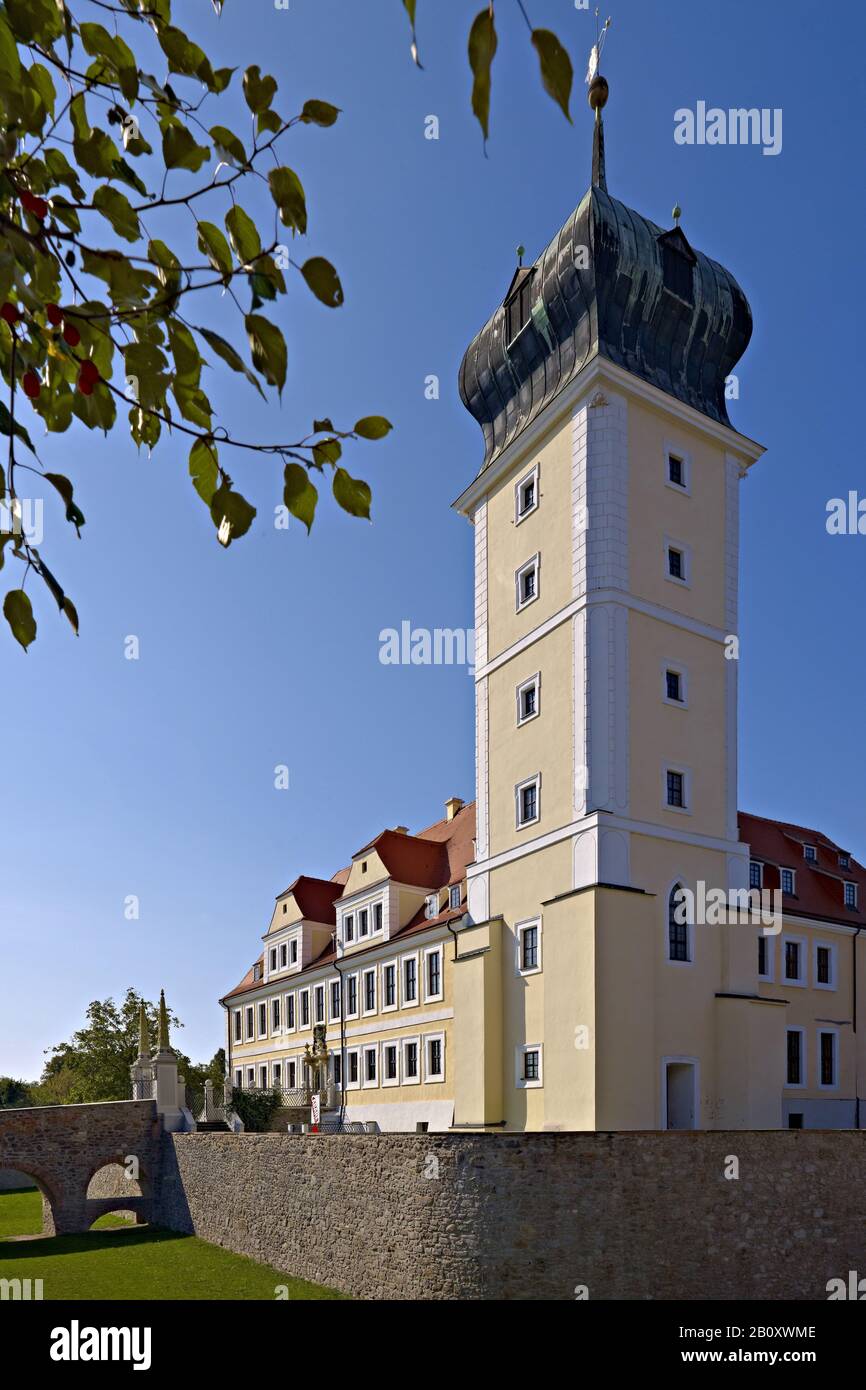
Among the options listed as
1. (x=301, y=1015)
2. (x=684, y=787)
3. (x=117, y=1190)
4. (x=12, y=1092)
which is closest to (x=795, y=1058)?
(x=684, y=787)

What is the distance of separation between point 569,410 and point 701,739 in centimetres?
799

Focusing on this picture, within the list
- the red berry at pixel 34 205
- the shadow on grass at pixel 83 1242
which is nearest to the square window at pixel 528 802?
the shadow on grass at pixel 83 1242

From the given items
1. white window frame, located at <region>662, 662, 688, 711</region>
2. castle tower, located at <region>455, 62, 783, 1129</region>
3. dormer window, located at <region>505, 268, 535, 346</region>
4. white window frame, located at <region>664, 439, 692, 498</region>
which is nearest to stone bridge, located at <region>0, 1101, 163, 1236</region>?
castle tower, located at <region>455, 62, 783, 1129</region>

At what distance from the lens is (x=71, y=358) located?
13.1 ft

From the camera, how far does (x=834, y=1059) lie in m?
31.8

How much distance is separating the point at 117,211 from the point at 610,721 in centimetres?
2069

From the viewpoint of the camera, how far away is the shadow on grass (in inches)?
1116

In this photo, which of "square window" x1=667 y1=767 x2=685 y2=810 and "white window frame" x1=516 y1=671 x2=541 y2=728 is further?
"white window frame" x1=516 y1=671 x2=541 y2=728

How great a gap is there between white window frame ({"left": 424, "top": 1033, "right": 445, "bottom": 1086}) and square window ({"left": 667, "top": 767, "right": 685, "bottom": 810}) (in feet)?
36.1

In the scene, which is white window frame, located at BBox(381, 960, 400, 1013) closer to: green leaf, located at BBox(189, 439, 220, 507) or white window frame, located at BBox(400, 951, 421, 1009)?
white window frame, located at BBox(400, 951, 421, 1009)

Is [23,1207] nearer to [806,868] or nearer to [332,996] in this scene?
[332,996]

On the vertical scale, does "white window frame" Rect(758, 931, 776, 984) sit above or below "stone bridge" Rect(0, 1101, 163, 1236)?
above

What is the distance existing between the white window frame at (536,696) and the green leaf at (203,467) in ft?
72.0
